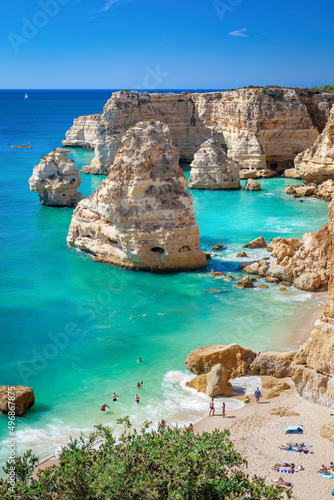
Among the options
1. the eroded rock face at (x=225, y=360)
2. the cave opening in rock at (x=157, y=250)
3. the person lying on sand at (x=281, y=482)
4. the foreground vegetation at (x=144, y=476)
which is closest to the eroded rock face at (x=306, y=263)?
the cave opening in rock at (x=157, y=250)

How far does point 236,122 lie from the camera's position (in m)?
59.8

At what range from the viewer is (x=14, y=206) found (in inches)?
1781

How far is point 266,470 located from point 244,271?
52.9 ft

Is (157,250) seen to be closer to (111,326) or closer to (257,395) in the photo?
(111,326)

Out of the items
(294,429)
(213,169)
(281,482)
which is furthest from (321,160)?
(281,482)

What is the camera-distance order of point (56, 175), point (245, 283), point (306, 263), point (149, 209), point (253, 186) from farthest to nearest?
point (253, 186), point (56, 175), point (149, 209), point (306, 263), point (245, 283)

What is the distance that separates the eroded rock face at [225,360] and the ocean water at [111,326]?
0.37 m

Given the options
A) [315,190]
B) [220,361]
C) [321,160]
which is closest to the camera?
[220,361]

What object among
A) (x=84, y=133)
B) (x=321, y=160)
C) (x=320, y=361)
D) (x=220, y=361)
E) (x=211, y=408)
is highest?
(x=84, y=133)

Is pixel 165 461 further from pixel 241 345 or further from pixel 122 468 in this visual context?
pixel 241 345

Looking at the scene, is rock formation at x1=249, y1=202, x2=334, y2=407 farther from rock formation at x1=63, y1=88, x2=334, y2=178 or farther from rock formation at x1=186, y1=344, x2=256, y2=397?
rock formation at x1=63, y1=88, x2=334, y2=178

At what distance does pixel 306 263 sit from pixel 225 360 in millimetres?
10339

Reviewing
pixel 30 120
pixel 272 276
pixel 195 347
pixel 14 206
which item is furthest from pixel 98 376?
pixel 30 120

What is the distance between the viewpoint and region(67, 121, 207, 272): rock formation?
92.0 feet
